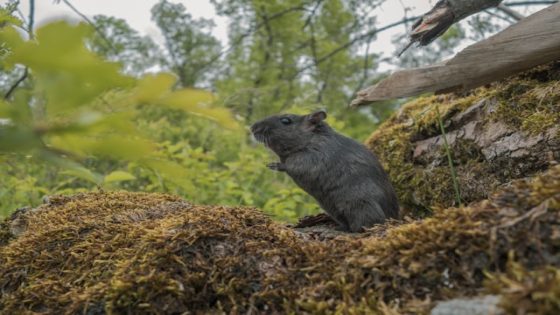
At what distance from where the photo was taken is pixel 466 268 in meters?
1.41

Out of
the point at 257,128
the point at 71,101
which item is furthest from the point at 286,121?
the point at 71,101

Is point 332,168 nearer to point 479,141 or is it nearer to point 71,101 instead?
point 479,141

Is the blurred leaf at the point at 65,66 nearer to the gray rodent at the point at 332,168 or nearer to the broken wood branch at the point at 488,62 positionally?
the gray rodent at the point at 332,168

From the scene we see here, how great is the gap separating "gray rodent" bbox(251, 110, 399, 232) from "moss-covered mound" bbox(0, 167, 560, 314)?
1.27 metres

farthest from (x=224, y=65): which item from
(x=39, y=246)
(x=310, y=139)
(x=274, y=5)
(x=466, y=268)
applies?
(x=466, y=268)

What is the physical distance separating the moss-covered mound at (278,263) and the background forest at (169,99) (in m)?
0.39

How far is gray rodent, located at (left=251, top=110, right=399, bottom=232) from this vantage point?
11.2ft

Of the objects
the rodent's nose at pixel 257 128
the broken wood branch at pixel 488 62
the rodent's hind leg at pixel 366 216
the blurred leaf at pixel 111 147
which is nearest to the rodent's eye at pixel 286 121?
the rodent's nose at pixel 257 128

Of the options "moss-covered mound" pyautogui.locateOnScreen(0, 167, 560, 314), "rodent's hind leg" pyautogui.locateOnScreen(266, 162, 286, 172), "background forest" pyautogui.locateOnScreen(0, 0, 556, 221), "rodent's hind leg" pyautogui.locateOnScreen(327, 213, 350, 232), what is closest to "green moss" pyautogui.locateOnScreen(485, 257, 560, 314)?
"moss-covered mound" pyautogui.locateOnScreen(0, 167, 560, 314)

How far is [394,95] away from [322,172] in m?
0.80

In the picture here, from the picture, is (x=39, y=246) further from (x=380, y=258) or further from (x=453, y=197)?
(x=453, y=197)

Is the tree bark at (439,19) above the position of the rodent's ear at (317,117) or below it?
above

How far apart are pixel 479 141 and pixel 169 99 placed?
3210 mm

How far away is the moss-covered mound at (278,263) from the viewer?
137 cm
